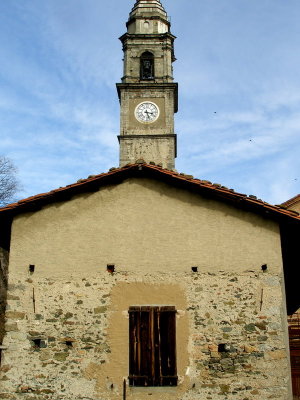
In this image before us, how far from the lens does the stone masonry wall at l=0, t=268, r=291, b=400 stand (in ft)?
25.0

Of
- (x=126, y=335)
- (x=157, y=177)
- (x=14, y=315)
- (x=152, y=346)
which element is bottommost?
(x=152, y=346)

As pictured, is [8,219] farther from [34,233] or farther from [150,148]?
[150,148]

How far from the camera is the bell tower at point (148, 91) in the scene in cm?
2592

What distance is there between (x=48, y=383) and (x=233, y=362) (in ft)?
10.8

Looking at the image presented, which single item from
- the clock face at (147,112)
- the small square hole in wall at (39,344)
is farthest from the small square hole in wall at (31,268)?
A: the clock face at (147,112)

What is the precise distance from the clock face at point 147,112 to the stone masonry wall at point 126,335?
764 inches

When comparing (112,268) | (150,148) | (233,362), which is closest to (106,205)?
(112,268)

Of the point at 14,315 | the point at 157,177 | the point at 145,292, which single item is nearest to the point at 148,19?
the point at 157,177

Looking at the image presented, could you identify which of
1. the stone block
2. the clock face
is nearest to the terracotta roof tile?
the stone block

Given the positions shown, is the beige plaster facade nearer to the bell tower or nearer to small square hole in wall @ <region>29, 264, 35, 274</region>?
small square hole in wall @ <region>29, 264, 35, 274</region>

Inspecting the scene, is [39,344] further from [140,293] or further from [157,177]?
[157,177]

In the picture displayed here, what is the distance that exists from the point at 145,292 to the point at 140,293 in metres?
0.10

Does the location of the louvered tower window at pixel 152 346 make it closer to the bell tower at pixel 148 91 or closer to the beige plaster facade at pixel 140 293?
the beige plaster facade at pixel 140 293

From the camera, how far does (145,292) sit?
26.7 ft
